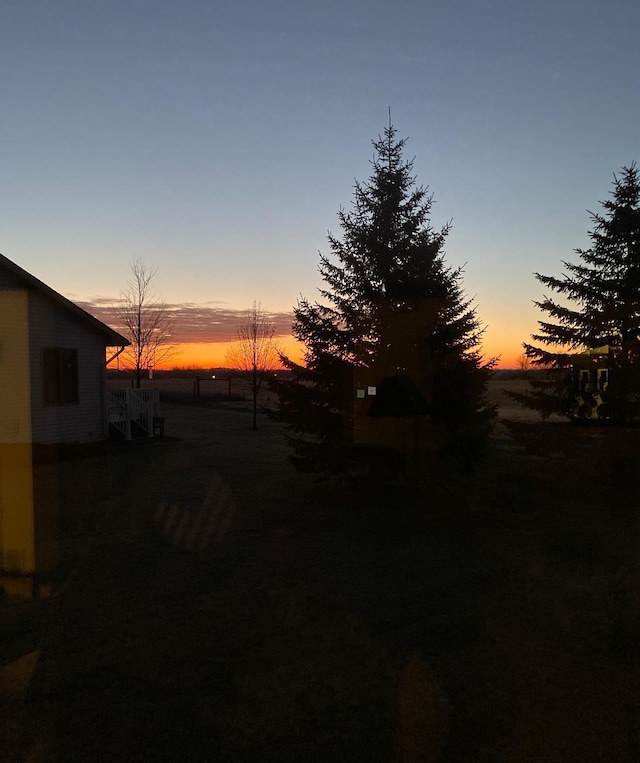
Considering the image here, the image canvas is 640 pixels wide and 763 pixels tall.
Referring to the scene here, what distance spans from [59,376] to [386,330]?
8.94 m

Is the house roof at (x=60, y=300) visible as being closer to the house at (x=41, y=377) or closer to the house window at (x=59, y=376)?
the house at (x=41, y=377)

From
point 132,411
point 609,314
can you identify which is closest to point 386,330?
point 609,314

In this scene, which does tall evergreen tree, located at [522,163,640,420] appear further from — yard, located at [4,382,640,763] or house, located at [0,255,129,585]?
house, located at [0,255,129,585]

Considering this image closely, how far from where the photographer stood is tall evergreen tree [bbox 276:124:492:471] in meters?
11.3

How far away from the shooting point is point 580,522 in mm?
9828

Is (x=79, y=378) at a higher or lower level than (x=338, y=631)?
higher

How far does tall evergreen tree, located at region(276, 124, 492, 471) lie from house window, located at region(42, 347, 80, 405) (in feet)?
22.0

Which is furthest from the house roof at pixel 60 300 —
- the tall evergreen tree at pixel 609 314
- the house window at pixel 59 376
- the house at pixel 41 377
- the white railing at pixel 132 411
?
the tall evergreen tree at pixel 609 314

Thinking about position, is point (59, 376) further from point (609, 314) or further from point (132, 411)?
point (609, 314)

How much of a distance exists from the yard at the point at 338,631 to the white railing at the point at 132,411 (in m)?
7.05

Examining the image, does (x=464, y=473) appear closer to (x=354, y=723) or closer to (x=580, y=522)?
(x=580, y=522)

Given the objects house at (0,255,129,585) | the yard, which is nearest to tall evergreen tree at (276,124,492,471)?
the yard

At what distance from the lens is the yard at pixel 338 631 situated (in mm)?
3904

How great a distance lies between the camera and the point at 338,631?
5.51 meters
